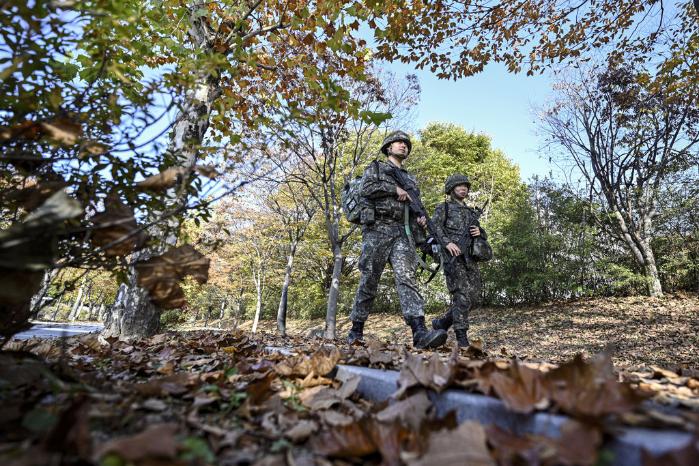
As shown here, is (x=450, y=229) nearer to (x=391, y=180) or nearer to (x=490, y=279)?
(x=391, y=180)

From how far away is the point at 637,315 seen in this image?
32.3ft

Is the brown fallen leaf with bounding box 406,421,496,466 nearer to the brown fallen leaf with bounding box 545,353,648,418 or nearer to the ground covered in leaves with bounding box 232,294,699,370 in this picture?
the brown fallen leaf with bounding box 545,353,648,418

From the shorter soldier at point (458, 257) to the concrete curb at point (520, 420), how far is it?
3.32 metres

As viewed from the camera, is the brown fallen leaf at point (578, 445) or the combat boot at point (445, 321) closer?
the brown fallen leaf at point (578, 445)

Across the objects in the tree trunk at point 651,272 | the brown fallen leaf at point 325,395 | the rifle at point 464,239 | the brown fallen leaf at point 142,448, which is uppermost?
the tree trunk at point 651,272

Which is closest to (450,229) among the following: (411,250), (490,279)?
(411,250)

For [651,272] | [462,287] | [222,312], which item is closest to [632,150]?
[651,272]

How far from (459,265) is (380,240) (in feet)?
4.97

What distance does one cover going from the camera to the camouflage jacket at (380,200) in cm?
418

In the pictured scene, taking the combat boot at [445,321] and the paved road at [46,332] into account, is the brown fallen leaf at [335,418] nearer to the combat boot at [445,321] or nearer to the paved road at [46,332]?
the paved road at [46,332]

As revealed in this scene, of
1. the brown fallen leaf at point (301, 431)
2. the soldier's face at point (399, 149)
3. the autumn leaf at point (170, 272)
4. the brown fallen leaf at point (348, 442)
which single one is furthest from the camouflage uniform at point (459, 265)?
the brown fallen leaf at point (348, 442)

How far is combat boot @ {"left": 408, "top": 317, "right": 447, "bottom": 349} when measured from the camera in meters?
3.38

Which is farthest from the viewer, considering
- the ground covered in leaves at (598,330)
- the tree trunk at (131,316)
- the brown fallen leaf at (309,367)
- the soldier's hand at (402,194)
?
the ground covered in leaves at (598,330)

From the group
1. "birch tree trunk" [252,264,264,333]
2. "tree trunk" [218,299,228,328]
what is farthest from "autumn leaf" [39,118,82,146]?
"tree trunk" [218,299,228,328]
